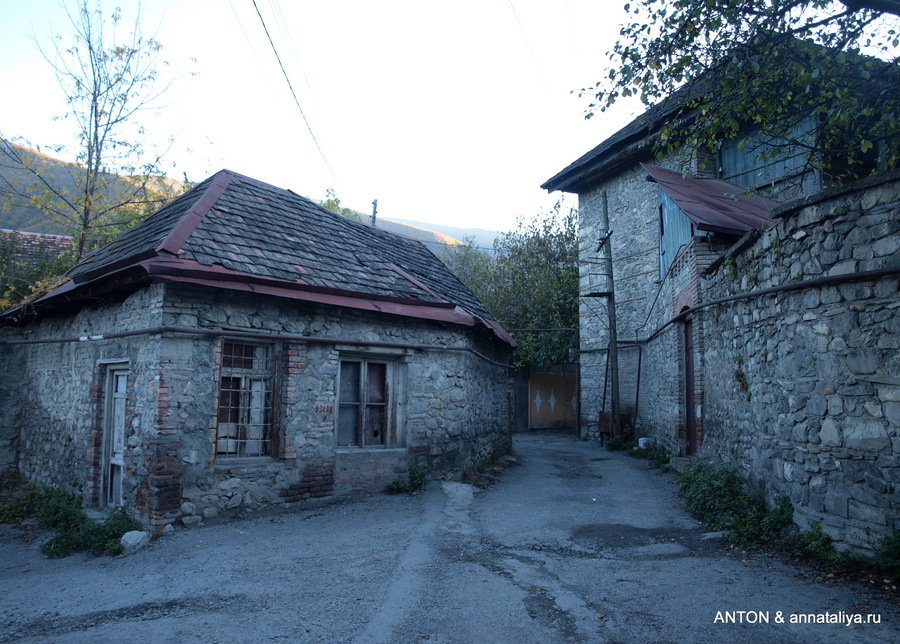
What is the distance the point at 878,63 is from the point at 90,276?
10184 mm

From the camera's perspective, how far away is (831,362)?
193 inches

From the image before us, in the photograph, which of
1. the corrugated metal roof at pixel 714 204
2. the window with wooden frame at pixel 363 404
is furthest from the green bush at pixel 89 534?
the corrugated metal roof at pixel 714 204

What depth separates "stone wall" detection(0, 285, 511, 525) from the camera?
6.36 metres

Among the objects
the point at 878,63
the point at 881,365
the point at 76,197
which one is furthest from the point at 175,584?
the point at 76,197

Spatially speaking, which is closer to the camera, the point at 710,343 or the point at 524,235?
the point at 710,343

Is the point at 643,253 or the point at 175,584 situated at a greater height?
the point at 643,253

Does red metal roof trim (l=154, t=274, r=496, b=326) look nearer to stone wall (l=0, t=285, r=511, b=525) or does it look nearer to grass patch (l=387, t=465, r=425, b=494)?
stone wall (l=0, t=285, r=511, b=525)

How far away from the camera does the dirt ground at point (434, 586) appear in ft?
12.3

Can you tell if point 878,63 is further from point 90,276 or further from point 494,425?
point 90,276

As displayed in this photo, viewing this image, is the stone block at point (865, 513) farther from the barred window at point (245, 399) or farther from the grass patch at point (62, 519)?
the grass patch at point (62, 519)

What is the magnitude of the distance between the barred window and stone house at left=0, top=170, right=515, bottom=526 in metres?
0.02

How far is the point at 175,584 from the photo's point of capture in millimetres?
4781

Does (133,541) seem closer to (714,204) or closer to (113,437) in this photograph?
(113,437)

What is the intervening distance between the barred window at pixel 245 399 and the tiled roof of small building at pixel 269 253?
0.91m
